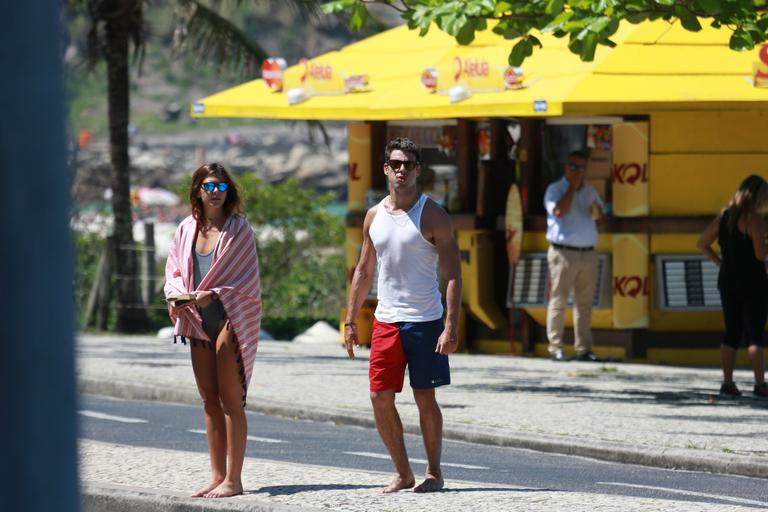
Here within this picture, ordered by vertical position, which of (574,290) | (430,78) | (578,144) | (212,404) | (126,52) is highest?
(126,52)

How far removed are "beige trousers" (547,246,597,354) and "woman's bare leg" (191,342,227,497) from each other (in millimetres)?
8333

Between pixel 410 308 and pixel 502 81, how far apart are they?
799 centimetres

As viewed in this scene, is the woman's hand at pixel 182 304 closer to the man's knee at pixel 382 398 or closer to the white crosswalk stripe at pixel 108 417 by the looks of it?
the man's knee at pixel 382 398

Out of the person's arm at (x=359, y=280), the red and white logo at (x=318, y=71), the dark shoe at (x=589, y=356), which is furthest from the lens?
the red and white logo at (x=318, y=71)

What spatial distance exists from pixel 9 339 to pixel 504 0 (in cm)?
941

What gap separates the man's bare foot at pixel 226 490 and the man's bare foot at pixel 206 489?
0.09ft

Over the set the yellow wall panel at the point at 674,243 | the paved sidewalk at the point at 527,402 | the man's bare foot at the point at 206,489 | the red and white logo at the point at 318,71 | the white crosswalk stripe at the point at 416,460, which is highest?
the red and white logo at the point at 318,71

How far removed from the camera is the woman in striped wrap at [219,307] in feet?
25.5

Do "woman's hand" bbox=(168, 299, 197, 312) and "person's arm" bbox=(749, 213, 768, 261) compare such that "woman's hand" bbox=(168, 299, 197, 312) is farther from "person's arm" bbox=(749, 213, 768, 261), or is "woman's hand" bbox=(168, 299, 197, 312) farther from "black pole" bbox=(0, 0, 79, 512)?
"person's arm" bbox=(749, 213, 768, 261)

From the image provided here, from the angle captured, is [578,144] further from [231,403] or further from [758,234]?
[231,403]

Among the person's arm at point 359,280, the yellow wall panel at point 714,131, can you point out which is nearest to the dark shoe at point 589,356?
the yellow wall panel at point 714,131

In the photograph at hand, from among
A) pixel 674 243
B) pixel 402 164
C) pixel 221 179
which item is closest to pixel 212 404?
pixel 221 179

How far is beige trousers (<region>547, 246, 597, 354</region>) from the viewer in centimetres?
1588

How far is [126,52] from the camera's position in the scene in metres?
21.0
